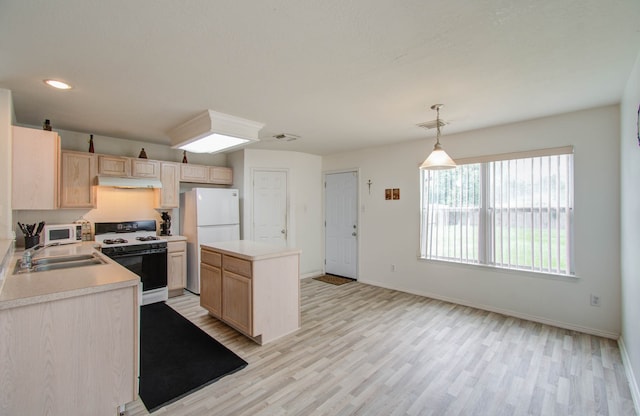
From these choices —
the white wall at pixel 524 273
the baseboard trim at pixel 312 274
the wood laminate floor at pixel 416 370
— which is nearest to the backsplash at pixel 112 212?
the wood laminate floor at pixel 416 370

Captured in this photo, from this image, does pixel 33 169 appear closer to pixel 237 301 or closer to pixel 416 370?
pixel 237 301

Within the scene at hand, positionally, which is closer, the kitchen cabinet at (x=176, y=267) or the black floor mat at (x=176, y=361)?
the black floor mat at (x=176, y=361)

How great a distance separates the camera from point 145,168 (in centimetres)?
437

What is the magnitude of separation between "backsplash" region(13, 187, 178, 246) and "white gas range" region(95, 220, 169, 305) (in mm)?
151

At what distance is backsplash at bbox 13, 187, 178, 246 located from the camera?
3.75 meters

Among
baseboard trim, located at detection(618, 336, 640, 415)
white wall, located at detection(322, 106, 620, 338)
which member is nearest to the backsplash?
white wall, located at detection(322, 106, 620, 338)

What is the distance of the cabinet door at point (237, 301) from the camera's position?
290cm

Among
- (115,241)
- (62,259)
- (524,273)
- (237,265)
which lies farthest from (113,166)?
(524,273)

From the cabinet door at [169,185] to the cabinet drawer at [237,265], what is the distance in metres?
2.05

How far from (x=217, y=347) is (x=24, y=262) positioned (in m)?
1.70

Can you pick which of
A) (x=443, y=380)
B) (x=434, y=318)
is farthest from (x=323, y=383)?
(x=434, y=318)

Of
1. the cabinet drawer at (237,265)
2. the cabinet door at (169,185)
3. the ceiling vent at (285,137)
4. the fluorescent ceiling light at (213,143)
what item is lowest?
the cabinet drawer at (237,265)

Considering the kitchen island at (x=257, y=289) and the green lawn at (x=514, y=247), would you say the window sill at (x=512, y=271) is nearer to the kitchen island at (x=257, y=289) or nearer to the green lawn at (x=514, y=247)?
the green lawn at (x=514, y=247)

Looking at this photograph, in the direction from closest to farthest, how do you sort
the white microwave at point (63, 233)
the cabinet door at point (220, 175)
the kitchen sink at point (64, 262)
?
the kitchen sink at point (64, 262), the white microwave at point (63, 233), the cabinet door at point (220, 175)
